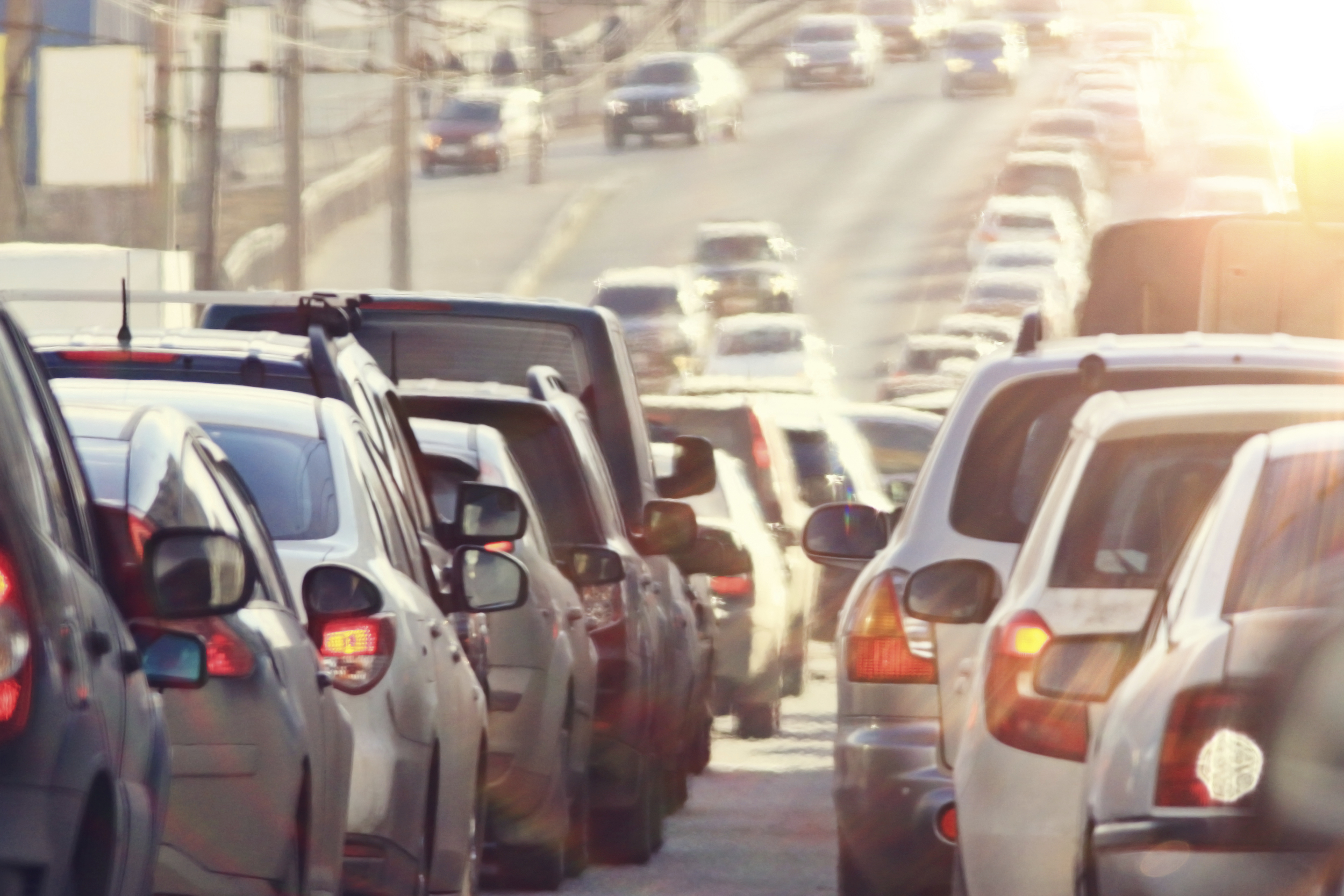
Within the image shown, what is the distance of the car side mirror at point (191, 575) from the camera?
5031mm

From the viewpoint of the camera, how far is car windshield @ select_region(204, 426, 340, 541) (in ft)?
24.5

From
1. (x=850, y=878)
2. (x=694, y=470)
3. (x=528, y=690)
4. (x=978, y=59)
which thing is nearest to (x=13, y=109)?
A: (x=694, y=470)

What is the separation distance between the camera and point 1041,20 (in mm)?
86375

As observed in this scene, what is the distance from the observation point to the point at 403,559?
309 inches

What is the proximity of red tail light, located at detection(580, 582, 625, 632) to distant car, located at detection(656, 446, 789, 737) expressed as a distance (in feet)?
16.2

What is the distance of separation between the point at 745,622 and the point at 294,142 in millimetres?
28111

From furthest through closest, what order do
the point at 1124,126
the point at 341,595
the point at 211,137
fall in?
1. the point at 1124,126
2. the point at 211,137
3. the point at 341,595

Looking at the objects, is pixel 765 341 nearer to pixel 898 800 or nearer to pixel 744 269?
pixel 744 269

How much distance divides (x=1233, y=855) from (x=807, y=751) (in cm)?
1213

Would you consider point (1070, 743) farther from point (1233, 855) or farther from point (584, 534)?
point (584, 534)

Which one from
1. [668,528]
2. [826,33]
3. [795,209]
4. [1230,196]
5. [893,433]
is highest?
[826,33]

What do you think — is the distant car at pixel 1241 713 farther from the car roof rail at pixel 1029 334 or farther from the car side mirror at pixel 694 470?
the car side mirror at pixel 694 470

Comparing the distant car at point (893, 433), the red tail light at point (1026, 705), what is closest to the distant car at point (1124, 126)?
the distant car at point (893, 433)

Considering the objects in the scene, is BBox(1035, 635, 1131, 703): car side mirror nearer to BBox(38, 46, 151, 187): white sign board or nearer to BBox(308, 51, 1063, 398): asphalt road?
BBox(38, 46, 151, 187): white sign board
